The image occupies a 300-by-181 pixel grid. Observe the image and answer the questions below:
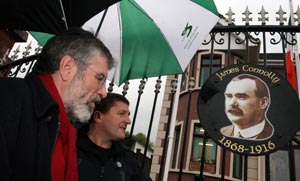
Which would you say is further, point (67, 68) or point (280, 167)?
point (280, 167)

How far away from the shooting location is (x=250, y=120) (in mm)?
2732

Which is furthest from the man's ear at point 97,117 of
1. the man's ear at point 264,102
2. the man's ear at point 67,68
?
the man's ear at point 264,102

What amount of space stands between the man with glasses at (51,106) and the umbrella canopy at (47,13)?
896mm

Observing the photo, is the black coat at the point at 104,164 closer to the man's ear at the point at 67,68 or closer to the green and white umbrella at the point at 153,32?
the man's ear at the point at 67,68

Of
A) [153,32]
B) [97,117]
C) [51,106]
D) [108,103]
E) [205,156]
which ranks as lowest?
[51,106]

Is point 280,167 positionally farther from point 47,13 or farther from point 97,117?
point 47,13

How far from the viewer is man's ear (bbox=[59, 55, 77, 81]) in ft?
5.04

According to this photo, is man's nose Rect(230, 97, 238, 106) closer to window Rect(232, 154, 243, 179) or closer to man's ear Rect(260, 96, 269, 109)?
man's ear Rect(260, 96, 269, 109)

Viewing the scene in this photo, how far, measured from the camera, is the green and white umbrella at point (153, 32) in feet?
9.48

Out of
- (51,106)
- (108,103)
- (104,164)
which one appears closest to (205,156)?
(108,103)

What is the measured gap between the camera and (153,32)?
3010mm

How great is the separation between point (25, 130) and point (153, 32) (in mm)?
2102

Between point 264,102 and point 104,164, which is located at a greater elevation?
point 264,102

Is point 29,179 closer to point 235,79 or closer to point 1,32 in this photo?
point 235,79
